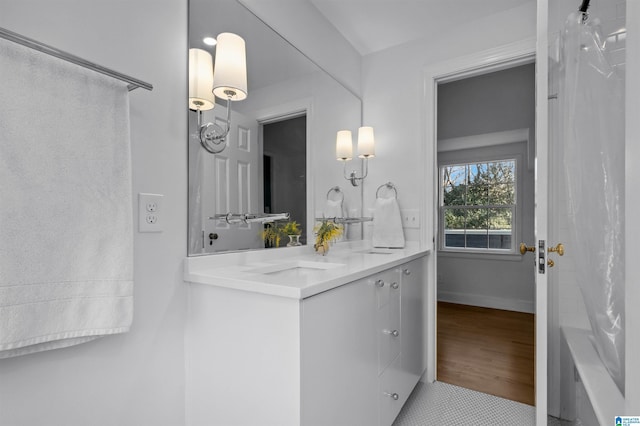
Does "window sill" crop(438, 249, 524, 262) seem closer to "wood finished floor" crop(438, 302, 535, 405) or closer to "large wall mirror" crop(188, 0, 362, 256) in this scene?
"wood finished floor" crop(438, 302, 535, 405)

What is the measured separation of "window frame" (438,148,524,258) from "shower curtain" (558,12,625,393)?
2.77 m

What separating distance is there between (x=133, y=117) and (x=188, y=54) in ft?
1.19

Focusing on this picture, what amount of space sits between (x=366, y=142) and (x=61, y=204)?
1.90 metres

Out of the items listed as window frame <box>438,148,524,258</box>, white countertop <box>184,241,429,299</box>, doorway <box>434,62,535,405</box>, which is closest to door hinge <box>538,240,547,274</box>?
white countertop <box>184,241,429,299</box>

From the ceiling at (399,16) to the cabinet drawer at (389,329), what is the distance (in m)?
1.73

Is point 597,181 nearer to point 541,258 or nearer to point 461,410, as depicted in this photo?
point 541,258

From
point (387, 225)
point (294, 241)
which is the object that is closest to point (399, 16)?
point (387, 225)

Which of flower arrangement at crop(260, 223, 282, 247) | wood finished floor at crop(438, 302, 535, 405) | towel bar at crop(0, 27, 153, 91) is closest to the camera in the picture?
towel bar at crop(0, 27, 153, 91)

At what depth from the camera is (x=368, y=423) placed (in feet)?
4.39

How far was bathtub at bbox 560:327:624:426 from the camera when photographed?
1.02 metres

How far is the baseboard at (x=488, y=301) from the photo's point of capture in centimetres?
373

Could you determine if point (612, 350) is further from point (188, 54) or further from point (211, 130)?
point (188, 54)

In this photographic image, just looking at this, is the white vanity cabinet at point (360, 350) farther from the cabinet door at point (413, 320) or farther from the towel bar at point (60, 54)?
the towel bar at point (60, 54)

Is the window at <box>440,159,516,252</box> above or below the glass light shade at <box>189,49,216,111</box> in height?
below
